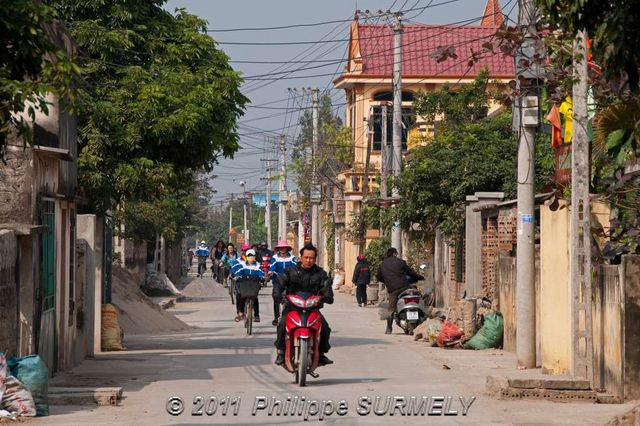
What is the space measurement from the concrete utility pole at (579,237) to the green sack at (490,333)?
292 inches

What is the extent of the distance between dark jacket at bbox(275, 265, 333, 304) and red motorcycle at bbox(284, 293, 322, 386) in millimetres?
226

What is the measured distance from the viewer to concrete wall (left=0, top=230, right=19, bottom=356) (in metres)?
14.9

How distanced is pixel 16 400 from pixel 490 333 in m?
12.1

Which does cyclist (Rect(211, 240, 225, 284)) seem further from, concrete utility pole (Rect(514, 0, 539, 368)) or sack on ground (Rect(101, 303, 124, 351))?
concrete utility pole (Rect(514, 0, 539, 368))

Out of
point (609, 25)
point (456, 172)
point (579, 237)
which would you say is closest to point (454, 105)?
point (456, 172)

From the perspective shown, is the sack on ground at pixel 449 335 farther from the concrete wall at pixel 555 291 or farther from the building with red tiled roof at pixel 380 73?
the building with red tiled roof at pixel 380 73

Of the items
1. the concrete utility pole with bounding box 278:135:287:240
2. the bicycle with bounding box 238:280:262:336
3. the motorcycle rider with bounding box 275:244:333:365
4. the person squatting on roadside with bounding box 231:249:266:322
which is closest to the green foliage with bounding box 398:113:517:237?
the person squatting on roadside with bounding box 231:249:266:322

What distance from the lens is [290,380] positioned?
17781 mm

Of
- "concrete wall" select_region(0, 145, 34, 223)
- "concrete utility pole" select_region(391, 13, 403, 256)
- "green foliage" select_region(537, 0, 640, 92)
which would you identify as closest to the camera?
"green foliage" select_region(537, 0, 640, 92)

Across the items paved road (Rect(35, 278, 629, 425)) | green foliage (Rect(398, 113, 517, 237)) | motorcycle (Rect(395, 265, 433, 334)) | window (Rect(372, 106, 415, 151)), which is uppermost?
window (Rect(372, 106, 415, 151))

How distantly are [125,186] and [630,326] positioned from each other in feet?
35.7

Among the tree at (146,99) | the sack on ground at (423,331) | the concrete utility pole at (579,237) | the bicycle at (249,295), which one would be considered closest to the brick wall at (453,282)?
the bicycle at (249,295)

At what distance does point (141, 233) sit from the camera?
48844 millimetres

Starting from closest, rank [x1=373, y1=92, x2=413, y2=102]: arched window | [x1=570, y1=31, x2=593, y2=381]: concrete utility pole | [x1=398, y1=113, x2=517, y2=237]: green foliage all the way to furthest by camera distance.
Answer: [x1=570, y1=31, x2=593, y2=381]: concrete utility pole → [x1=398, y1=113, x2=517, y2=237]: green foliage → [x1=373, y1=92, x2=413, y2=102]: arched window
